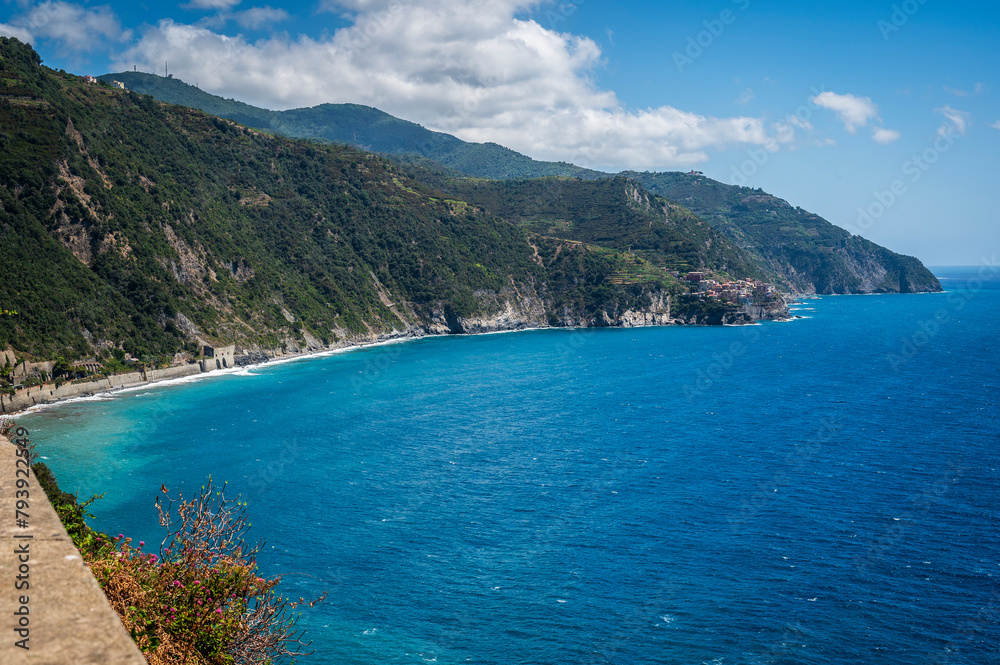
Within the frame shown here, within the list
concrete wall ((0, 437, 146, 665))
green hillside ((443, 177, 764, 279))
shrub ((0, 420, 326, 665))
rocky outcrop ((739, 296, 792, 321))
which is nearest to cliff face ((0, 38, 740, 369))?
green hillside ((443, 177, 764, 279))

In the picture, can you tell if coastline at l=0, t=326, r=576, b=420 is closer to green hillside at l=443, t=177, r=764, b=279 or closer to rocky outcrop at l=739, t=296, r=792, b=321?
green hillside at l=443, t=177, r=764, b=279

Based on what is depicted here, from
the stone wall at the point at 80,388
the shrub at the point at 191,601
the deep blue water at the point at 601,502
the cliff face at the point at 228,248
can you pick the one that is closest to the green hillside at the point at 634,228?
the cliff face at the point at 228,248

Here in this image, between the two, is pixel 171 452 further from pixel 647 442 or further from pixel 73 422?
pixel 647 442

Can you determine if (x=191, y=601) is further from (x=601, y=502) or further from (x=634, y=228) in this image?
(x=634, y=228)

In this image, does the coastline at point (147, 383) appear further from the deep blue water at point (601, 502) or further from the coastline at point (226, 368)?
the deep blue water at point (601, 502)

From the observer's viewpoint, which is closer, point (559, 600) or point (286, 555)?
point (559, 600)

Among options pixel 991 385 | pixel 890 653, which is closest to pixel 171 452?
pixel 890 653
